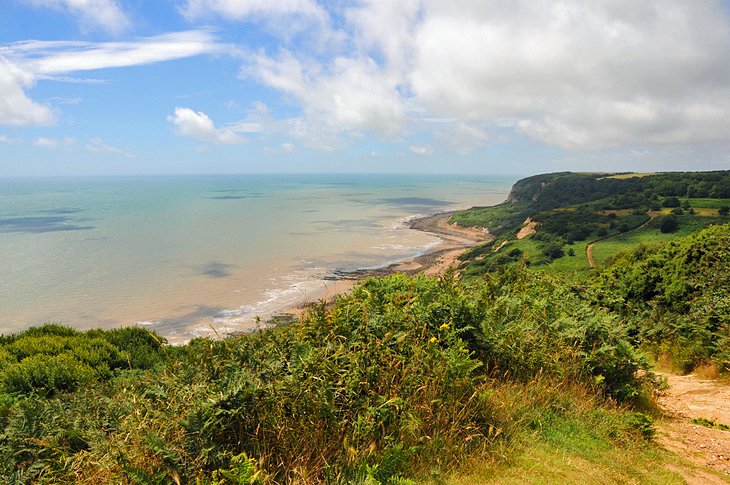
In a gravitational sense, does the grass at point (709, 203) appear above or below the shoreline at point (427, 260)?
above

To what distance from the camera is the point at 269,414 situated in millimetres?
3764

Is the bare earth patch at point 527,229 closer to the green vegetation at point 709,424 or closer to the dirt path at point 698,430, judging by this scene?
the dirt path at point 698,430

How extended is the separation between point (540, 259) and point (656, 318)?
1652 inches

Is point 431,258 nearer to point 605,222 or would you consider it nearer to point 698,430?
point 605,222

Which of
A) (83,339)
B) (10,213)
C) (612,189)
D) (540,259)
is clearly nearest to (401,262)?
(540,259)

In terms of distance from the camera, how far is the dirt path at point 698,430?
4965mm

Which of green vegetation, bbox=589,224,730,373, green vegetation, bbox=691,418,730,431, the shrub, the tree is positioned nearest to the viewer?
green vegetation, bbox=691,418,730,431

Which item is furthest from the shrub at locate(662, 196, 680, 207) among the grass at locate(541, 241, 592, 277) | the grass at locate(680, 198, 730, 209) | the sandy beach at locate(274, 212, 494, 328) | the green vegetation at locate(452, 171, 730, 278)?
the sandy beach at locate(274, 212, 494, 328)

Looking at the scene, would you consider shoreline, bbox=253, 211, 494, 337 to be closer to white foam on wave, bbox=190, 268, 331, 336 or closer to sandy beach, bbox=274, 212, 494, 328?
sandy beach, bbox=274, 212, 494, 328

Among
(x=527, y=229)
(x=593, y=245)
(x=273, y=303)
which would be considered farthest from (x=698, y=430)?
(x=527, y=229)

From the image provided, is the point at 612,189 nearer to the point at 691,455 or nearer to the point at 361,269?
the point at 361,269

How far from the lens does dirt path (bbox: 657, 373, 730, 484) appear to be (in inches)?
195

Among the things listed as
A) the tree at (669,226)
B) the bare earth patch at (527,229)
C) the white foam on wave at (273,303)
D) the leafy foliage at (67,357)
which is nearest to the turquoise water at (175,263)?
the white foam on wave at (273,303)

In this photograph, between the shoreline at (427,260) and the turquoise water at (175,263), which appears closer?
the turquoise water at (175,263)
